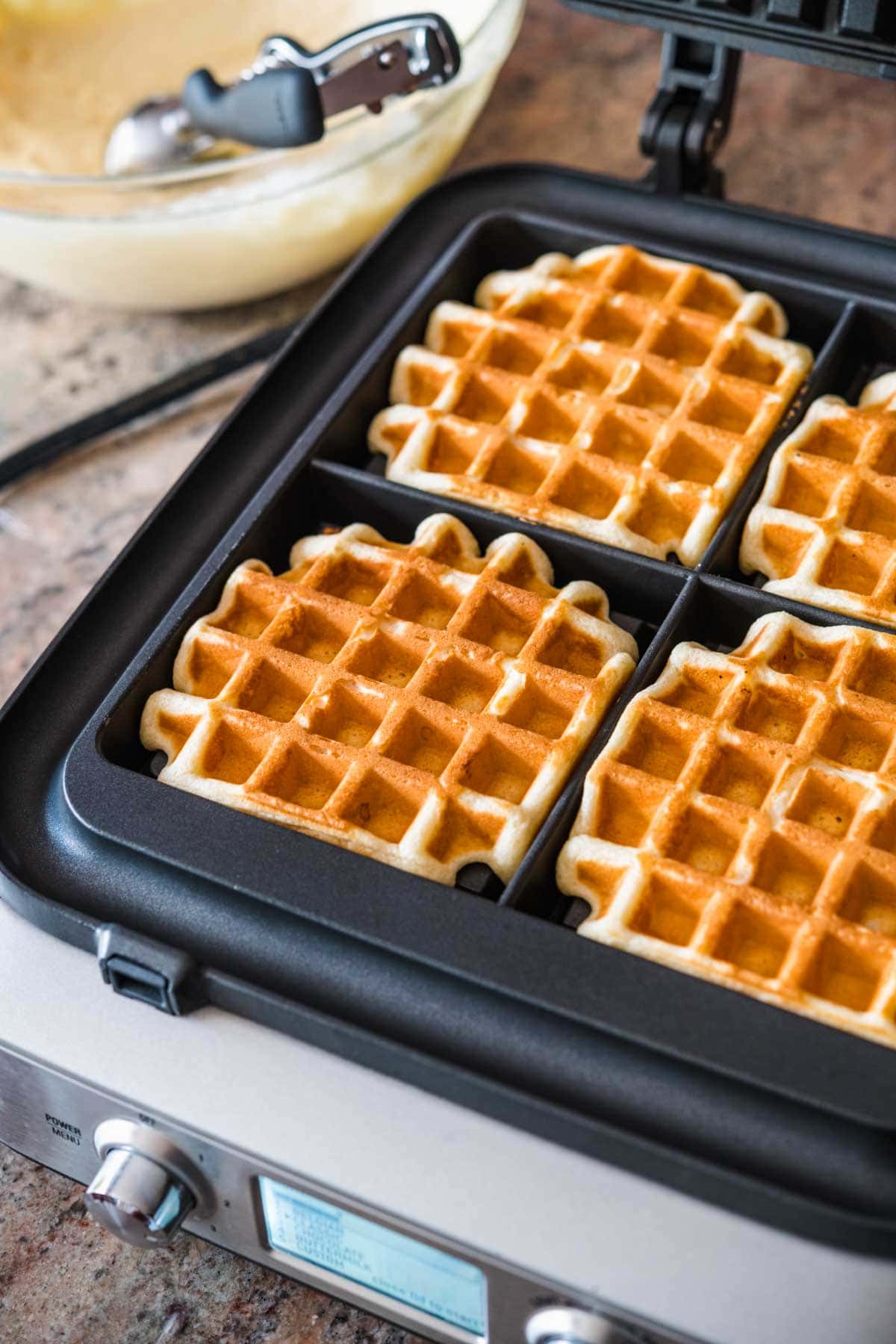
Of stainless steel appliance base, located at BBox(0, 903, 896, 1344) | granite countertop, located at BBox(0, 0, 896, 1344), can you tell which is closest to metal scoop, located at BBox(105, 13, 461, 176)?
granite countertop, located at BBox(0, 0, 896, 1344)

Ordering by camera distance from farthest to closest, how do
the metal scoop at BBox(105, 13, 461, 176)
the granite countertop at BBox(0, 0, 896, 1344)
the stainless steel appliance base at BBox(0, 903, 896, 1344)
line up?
1. the metal scoop at BBox(105, 13, 461, 176)
2. the granite countertop at BBox(0, 0, 896, 1344)
3. the stainless steel appliance base at BBox(0, 903, 896, 1344)

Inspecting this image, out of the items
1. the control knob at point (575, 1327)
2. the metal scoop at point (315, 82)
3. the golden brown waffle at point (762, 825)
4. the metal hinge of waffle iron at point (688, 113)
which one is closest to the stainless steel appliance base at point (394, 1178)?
the control knob at point (575, 1327)

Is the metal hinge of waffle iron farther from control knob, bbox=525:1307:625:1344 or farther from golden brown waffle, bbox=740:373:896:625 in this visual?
control knob, bbox=525:1307:625:1344

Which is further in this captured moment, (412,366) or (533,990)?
(412,366)

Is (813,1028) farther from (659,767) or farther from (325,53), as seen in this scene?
(325,53)

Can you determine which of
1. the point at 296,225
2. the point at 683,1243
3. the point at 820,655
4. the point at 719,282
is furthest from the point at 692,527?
the point at 296,225

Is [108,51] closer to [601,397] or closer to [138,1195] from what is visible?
[601,397]

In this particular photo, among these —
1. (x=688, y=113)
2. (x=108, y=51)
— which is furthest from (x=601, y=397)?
(x=108, y=51)
